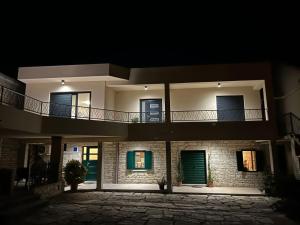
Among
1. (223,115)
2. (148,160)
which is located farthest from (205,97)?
(148,160)

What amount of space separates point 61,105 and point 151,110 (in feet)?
18.0

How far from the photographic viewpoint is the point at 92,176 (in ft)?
47.5

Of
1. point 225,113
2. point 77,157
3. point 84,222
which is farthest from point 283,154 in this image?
point 77,157

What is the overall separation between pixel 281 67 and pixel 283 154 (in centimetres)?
489

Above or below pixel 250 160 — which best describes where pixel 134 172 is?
below

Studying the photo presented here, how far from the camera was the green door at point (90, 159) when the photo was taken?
14.4m

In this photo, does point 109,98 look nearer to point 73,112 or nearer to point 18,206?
point 73,112

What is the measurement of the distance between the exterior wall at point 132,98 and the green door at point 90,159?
122 inches

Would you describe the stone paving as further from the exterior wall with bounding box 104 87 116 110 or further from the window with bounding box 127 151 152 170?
the exterior wall with bounding box 104 87 116 110

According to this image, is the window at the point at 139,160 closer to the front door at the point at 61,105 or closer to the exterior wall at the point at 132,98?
the exterior wall at the point at 132,98

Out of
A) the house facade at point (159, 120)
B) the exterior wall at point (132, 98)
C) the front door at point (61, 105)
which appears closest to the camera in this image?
the house facade at point (159, 120)

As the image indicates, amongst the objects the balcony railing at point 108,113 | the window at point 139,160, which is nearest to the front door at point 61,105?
the balcony railing at point 108,113

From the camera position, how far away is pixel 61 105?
44.9 feet

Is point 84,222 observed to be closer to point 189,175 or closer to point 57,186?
point 57,186
